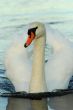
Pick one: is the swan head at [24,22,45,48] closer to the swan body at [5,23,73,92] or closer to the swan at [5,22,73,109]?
the swan at [5,22,73,109]

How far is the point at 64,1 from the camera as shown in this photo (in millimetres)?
7762

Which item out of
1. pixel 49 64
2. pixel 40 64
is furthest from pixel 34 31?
pixel 49 64

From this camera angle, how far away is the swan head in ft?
13.5

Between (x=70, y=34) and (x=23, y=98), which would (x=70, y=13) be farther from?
(x=23, y=98)

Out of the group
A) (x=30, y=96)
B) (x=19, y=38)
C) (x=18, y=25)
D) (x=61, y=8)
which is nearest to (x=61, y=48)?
(x=19, y=38)

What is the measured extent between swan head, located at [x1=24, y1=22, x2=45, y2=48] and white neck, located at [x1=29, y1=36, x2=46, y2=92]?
0.22ft

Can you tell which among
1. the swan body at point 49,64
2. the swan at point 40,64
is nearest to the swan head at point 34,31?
the swan at point 40,64

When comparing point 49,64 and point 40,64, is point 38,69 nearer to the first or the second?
point 40,64

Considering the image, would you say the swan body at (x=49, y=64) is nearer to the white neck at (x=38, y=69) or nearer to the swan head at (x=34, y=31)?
the white neck at (x=38, y=69)

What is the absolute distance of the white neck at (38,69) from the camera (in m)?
4.49

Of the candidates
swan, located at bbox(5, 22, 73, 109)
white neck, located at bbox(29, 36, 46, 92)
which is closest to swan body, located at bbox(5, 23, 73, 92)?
swan, located at bbox(5, 22, 73, 109)

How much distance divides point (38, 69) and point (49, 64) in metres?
0.45

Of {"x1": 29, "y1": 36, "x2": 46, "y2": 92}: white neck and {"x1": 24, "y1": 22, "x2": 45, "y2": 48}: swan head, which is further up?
{"x1": 24, "y1": 22, "x2": 45, "y2": 48}: swan head

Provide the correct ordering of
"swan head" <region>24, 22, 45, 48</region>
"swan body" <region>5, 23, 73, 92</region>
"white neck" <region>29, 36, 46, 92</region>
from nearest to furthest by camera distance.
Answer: "swan head" <region>24, 22, 45, 48</region>
"white neck" <region>29, 36, 46, 92</region>
"swan body" <region>5, 23, 73, 92</region>
